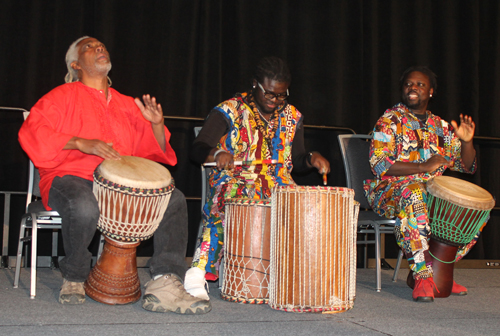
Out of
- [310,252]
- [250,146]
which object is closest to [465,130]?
[250,146]

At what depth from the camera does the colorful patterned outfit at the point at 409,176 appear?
2624mm

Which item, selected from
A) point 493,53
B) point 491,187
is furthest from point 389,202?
point 493,53

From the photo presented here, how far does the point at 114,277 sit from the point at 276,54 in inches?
87.1

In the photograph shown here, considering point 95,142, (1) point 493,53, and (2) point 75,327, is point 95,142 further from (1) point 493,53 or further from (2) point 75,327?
(1) point 493,53

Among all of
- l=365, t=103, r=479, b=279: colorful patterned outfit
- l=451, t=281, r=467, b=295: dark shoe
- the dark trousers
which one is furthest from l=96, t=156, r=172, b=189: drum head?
l=451, t=281, r=467, b=295: dark shoe

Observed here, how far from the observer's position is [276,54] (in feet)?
12.7

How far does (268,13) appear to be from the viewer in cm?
387

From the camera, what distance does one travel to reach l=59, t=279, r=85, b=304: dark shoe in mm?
2178

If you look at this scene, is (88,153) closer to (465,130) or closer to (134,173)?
(134,173)

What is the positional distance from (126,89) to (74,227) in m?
1.53

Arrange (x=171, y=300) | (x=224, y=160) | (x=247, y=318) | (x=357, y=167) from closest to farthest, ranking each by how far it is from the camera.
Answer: (x=247, y=318) < (x=171, y=300) < (x=224, y=160) < (x=357, y=167)

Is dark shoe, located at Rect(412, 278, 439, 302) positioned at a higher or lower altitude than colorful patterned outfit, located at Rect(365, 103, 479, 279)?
lower

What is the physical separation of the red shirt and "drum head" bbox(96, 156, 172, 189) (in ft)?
0.82

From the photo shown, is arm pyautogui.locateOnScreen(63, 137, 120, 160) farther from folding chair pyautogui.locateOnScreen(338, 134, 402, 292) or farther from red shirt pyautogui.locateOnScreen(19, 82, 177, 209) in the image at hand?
folding chair pyautogui.locateOnScreen(338, 134, 402, 292)
